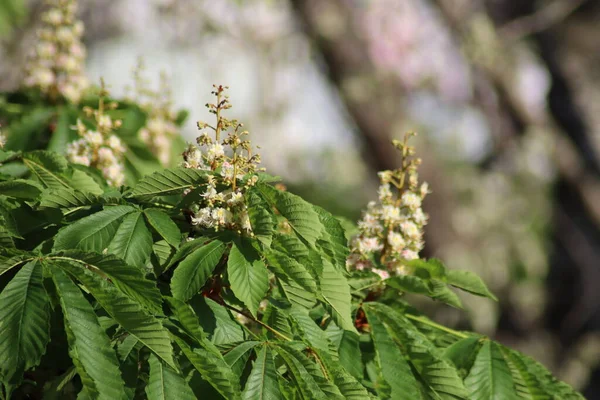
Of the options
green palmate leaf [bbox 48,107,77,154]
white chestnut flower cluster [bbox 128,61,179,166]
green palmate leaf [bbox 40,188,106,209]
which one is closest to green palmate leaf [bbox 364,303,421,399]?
green palmate leaf [bbox 40,188,106,209]

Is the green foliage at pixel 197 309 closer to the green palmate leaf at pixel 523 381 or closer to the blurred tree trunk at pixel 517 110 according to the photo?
the green palmate leaf at pixel 523 381

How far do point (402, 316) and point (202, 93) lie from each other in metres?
10.1

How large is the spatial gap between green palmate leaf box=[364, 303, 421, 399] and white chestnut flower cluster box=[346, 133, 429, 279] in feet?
0.75

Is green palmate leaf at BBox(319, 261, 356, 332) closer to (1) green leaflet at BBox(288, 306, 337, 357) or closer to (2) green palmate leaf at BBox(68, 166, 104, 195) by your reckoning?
(1) green leaflet at BBox(288, 306, 337, 357)

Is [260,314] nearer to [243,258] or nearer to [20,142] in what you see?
[243,258]

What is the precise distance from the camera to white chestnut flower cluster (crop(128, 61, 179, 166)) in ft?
10.0

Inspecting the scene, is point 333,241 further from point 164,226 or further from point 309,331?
point 164,226

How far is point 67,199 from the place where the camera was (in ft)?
4.59

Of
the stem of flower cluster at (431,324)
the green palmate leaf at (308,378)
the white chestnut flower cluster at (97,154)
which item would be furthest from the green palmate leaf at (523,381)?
the white chestnut flower cluster at (97,154)

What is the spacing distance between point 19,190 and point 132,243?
0.29m

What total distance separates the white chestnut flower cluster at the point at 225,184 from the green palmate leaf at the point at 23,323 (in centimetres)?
32

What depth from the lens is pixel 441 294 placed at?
1.66 m

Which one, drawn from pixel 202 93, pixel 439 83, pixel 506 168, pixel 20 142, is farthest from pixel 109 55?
pixel 20 142

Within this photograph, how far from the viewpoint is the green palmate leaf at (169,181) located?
4.36ft
